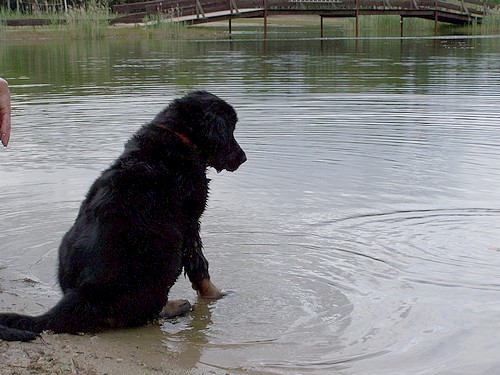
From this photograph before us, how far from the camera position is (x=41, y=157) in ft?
30.1

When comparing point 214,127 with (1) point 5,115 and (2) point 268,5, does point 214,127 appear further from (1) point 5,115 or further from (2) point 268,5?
(2) point 268,5

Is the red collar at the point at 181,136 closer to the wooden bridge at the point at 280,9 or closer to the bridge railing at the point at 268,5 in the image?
the wooden bridge at the point at 280,9

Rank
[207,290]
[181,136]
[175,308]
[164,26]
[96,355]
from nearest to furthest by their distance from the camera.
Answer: [96,355]
[181,136]
[175,308]
[207,290]
[164,26]

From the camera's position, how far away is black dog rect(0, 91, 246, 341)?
4109mm

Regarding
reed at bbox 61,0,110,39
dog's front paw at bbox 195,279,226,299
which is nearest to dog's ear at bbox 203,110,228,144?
dog's front paw at bbox 195,279,226,299

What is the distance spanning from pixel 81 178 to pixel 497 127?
5639 mm

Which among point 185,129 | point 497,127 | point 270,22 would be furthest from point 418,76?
point 270,22

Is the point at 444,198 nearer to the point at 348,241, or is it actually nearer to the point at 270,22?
the point at 348,241

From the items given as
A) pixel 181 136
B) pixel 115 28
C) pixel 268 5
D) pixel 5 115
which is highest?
pixel 268 5

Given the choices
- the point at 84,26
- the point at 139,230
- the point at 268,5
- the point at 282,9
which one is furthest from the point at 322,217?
the point at 268,5

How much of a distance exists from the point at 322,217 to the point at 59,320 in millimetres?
3070

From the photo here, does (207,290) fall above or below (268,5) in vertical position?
below

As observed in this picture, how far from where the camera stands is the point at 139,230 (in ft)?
13.7

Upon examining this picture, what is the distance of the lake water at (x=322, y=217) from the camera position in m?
4.29
